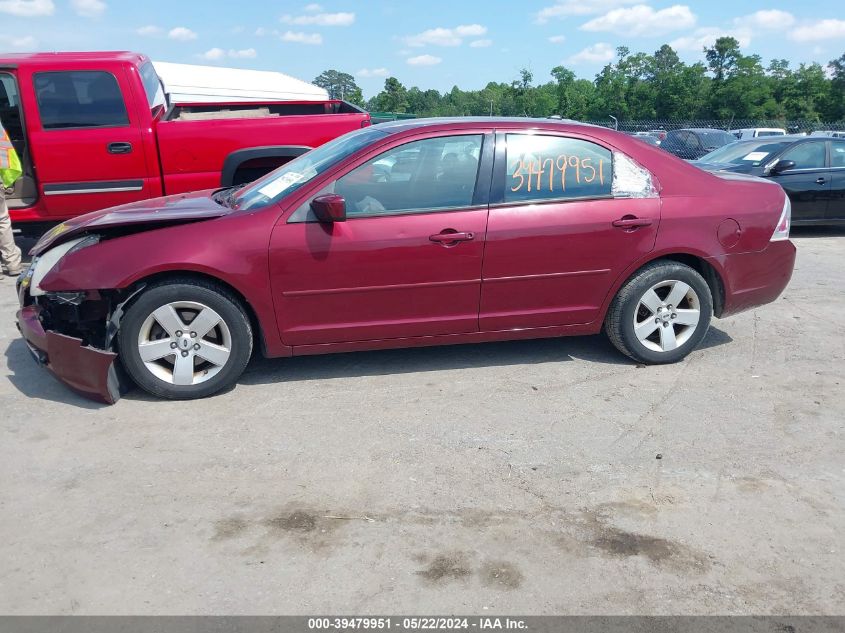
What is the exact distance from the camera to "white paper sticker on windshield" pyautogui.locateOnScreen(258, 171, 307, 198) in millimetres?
4766

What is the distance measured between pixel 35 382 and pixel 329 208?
2.28 m

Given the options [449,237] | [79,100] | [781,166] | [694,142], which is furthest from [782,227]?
[694,142]

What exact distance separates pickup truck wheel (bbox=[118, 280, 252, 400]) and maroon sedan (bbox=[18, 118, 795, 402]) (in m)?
0.01

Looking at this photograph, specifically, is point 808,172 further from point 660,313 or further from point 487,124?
point 487,124

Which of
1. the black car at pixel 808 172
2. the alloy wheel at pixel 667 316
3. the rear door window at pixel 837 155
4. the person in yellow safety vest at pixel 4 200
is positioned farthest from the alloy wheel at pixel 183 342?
the rear door window at pixel 837 155

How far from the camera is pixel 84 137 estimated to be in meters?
7.73

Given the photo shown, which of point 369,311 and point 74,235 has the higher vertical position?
point 74,235

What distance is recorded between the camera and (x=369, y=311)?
465cm

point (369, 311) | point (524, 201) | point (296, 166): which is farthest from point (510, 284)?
point (296, 166)
